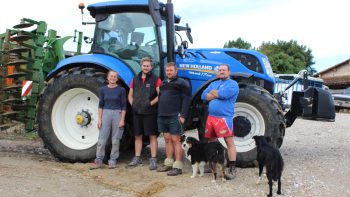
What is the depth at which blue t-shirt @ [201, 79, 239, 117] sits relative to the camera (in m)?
6.14

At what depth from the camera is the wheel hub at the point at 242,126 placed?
6863 millimetres

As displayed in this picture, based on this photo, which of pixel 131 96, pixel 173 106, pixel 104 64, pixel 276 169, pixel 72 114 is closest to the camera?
pixel 276 169

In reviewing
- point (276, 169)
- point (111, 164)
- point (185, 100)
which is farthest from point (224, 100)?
point (111, 164)

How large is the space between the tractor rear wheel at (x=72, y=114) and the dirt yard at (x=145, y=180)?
0.27 metres

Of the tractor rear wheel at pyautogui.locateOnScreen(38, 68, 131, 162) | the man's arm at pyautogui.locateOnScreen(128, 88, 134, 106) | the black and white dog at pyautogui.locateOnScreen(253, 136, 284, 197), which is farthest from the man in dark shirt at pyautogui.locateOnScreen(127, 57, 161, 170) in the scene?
the black and white dog at pyautogui.locateOnScreen(253, 136, 284, 197)

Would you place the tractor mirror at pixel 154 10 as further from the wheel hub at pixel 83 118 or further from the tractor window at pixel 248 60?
the wheel hub at pixel 83 118

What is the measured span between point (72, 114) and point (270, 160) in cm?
361

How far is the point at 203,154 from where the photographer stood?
6148mm

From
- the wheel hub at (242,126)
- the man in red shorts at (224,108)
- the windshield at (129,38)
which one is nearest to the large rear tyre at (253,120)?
the wheel hub at (242,126)

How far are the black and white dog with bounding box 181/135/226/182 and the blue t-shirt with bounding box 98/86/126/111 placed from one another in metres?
1.17

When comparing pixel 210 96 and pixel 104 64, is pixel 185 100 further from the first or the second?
pixel 104 64

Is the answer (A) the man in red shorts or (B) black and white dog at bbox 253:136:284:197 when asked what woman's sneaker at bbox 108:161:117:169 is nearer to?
(A) the man in red shorts

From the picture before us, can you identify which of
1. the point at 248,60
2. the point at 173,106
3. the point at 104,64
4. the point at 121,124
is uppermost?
the point at 248,60

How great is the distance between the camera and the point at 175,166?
6465 millimetres
